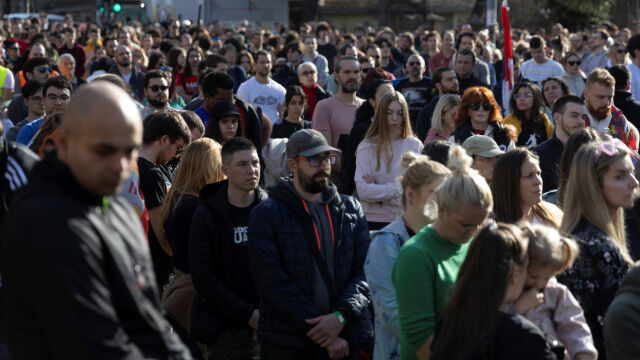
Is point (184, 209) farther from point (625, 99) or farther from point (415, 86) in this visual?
point (415, 86)

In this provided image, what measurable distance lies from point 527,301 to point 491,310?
345 millimetres

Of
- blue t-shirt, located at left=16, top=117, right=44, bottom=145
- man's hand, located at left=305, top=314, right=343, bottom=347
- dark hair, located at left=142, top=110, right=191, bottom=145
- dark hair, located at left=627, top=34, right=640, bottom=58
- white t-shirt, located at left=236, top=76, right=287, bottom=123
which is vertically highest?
dark hair, located at left=627, top=34, right=640, bottom=58

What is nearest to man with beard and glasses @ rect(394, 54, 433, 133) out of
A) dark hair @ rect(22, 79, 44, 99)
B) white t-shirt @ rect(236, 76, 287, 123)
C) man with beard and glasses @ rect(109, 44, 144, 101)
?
white t-shirt @ rect(236, 76, 287, 123)

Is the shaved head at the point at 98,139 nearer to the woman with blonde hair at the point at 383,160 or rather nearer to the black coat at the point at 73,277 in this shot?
the black coat at the point at 73,277

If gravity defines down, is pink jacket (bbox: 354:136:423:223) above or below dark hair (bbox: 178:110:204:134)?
below

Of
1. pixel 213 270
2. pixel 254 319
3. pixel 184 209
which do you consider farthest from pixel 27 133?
pixel 254 319

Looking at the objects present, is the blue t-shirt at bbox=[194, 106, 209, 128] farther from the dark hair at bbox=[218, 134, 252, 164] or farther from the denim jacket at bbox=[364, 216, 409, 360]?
the denim jacket at bbox=[364, 216, 409, 360]

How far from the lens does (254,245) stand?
509 centimetres

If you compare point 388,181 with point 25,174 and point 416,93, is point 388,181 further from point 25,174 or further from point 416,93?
point 416,93

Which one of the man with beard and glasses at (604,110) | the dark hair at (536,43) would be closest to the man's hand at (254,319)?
the man with beard and glasses at (604,110)

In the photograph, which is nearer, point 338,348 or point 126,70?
point 338,348

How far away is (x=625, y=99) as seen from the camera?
10.4 metres

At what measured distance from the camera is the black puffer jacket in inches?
197

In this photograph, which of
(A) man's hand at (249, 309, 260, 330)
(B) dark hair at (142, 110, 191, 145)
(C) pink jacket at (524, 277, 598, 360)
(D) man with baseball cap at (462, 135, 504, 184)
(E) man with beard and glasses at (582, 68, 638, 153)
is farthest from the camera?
(E) man with beard and glasses at (582, 68, 638, 153)
